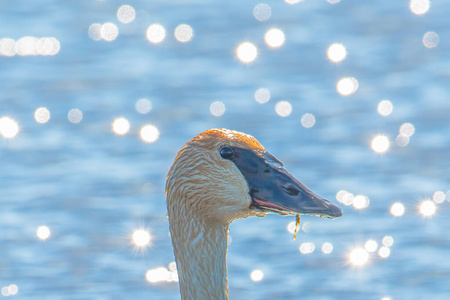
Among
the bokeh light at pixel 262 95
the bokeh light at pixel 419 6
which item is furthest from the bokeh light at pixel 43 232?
the bokeh light at pixel 419 6

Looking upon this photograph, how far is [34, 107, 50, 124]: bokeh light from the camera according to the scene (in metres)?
15.1

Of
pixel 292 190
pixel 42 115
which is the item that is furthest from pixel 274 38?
pixel 292 190

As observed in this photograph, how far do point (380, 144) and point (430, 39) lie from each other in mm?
3183

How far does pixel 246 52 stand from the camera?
16.6 meters

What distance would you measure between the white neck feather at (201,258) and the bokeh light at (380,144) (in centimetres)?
637

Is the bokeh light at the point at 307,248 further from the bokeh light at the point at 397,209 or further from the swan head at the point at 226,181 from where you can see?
the swan head at the point at 226,181

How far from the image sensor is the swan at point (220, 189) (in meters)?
7.39

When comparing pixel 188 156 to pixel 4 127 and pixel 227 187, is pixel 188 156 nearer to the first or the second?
pixel 227 187

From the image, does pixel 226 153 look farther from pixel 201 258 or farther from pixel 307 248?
pixel 307 248

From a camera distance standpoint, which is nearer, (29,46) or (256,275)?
(256,275)

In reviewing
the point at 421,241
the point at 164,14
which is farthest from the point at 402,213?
the point at 164,14

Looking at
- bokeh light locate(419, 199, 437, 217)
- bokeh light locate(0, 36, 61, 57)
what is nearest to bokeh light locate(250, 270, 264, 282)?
bokeh light locate(419, 199, 437, 217)

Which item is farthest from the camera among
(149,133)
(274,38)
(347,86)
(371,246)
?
(274,38)

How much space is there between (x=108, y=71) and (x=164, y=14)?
7.07 feet
